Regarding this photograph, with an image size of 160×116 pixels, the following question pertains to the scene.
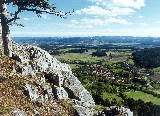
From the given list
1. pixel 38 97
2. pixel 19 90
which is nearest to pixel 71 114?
pixel 38 97

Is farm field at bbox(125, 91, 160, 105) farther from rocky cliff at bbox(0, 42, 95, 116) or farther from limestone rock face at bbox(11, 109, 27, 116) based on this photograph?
limestone rock face at bbox(11, 109, 27, 116)

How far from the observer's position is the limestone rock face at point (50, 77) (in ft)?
105

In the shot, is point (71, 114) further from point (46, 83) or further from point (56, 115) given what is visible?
point (46, 83)

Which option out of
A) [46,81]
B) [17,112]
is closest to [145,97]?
[46,81]

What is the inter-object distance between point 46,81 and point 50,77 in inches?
34.6

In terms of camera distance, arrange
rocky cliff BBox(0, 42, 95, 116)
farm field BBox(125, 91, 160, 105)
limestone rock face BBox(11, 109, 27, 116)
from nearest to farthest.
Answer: limestone rock face BBox(11, 109, 27, 116), rocky cliff BBox(0, 42, 95, 116), farm field BBox(125, 91, 160, 105)

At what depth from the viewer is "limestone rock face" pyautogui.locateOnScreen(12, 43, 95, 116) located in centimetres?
3192

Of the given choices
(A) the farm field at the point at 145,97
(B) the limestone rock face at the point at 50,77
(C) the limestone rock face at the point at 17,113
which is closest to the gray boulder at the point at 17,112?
(C) the limestone rock face at the point at 17,113

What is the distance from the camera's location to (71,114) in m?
30.7

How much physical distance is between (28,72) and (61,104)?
526 centimetres

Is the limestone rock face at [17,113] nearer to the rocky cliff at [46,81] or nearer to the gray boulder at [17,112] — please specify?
the gray boulder at [17,112]

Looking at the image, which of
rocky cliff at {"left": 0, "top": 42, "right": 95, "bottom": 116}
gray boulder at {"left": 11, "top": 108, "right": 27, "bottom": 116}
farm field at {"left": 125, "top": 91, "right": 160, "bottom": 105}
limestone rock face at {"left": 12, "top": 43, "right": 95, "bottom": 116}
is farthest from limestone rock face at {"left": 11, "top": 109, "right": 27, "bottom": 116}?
farm field at {"left": 125, "top": 91, "right": 160, "bottom": 105}

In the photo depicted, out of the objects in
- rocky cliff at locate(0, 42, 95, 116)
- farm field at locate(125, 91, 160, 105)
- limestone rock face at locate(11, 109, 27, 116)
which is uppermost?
rocky cliff at locate(0, 42, 95, 116)

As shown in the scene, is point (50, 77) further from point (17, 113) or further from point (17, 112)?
point (17, 113)
